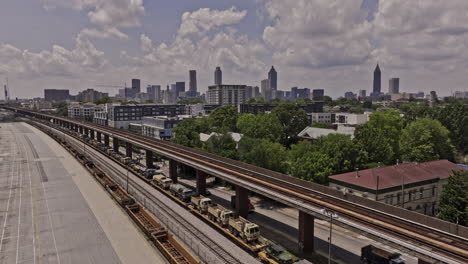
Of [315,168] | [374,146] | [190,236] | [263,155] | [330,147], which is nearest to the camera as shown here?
[190,236]

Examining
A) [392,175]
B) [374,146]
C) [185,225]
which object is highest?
[374,146]

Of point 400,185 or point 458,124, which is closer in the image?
point 400,185

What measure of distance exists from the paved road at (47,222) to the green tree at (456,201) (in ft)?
139

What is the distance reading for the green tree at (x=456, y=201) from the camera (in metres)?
39.7

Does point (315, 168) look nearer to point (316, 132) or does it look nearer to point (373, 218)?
point (373, 218)

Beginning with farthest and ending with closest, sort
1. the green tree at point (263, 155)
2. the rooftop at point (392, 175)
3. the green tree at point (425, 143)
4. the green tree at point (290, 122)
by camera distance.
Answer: the green tree at point (290, 122)
the green tree at point (425, 143)
the green tree at point (263, 155)
the rooftop at point (392, 175)

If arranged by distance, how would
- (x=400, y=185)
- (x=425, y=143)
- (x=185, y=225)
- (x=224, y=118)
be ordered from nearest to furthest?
(x=185, y=225) → (x=400, y=185) → (x=425, y=143) → (x=224, y=118)

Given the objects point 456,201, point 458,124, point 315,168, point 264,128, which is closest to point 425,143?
point 315,168

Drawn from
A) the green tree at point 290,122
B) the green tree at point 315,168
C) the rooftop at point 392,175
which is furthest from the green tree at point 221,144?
the green tree at point 290,122

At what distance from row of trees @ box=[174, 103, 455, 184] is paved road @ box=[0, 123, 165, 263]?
32.7 meters

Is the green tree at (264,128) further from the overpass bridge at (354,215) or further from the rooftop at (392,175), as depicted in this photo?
the rooftop at (392,175)

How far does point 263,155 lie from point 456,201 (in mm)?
35346

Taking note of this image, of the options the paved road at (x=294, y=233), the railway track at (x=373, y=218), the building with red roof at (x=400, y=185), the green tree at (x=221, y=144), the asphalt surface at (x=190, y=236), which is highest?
the green tree at (x=221, y=144)

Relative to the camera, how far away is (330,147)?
61.9 m
